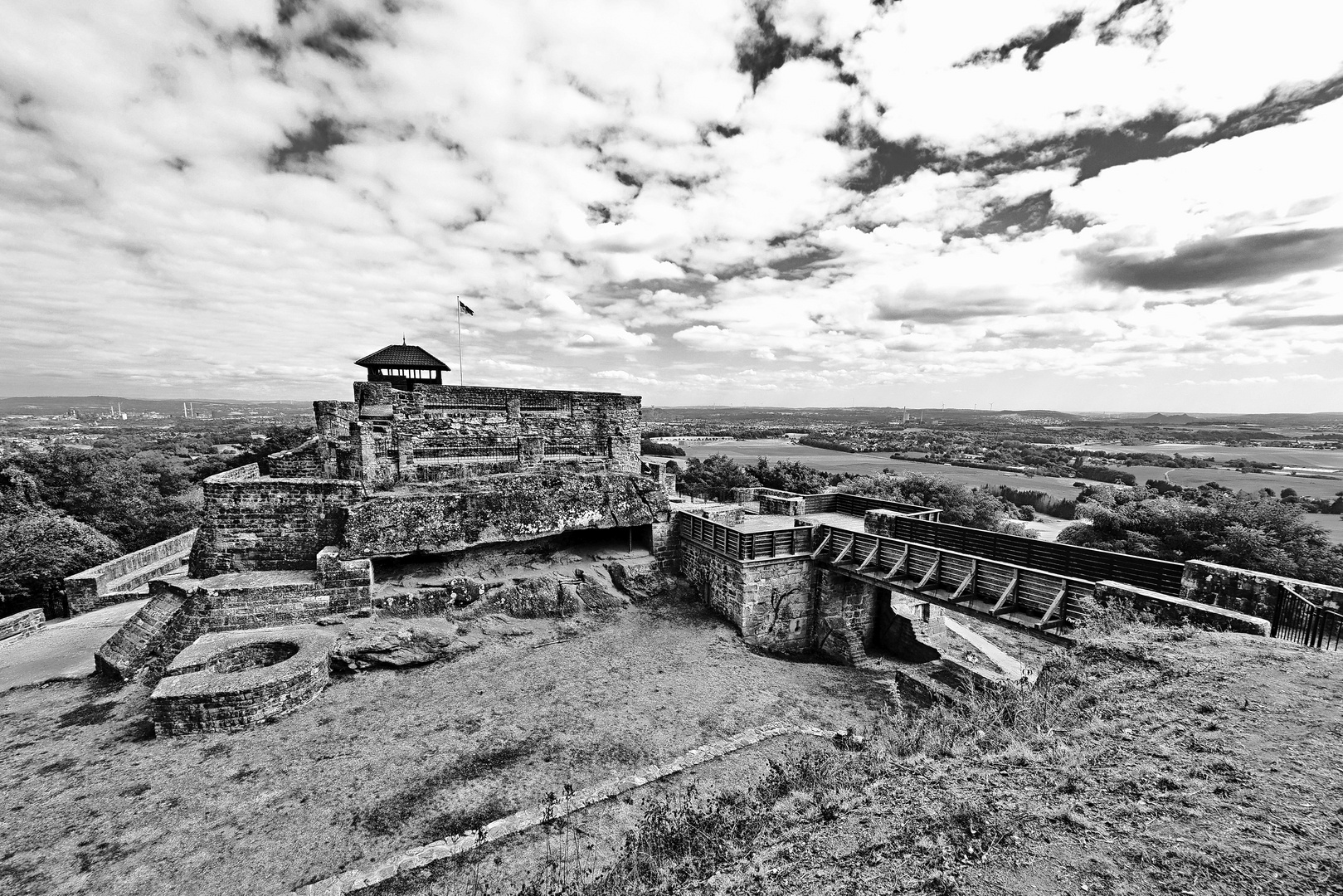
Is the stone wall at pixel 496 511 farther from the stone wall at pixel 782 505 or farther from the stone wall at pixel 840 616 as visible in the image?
the stone wall at pixel 782 505

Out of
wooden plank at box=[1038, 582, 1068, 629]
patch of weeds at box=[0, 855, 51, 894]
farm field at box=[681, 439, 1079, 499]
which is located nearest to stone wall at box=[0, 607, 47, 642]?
patch of weeds at box=[0, 855, 51, 894]

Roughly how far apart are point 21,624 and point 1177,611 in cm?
2276

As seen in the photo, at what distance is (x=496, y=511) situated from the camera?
11.2 m

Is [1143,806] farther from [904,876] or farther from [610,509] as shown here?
[610,509]

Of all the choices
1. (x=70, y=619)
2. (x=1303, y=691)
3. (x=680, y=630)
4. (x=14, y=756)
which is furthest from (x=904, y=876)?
(x=70, y=619)

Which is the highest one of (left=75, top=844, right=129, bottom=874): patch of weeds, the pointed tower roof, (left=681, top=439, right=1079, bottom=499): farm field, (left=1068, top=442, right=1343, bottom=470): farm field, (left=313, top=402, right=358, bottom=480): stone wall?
the pointed tower roof

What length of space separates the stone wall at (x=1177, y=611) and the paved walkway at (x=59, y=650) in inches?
654

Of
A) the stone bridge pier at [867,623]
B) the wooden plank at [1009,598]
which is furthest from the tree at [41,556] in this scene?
the wooden plank at [1009,598]

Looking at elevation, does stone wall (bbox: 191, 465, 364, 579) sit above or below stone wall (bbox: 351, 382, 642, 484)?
below

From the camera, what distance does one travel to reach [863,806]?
421 centimetres

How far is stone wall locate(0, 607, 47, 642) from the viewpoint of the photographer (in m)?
11.6

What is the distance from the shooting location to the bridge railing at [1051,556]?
26.9ft

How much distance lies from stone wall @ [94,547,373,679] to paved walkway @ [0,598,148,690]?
3.87 ft

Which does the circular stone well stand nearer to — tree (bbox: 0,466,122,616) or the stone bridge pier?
the stone bridge pier
